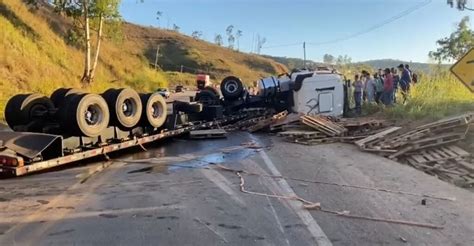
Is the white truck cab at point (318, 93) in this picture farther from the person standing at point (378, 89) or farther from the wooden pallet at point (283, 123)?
the person standing at point (378, 89)

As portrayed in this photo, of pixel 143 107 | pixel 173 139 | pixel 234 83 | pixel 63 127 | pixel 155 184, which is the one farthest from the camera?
pixel 234 83

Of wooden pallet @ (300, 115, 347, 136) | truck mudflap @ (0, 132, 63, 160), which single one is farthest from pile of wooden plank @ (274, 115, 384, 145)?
truck mudflap @ (0, 132, 63, 160)

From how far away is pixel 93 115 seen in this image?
33.8ft

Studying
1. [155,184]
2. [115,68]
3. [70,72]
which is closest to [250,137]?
[155,184]

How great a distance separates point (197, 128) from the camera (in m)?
14.7

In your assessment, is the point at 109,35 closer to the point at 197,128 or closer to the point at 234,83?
the point at 234,83

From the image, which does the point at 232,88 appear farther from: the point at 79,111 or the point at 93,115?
the point at 79,111

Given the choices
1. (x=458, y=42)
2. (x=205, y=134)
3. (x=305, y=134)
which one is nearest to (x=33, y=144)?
(x=205, y=134)

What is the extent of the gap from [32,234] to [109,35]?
3209cm

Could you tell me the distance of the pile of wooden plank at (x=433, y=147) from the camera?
973 cm

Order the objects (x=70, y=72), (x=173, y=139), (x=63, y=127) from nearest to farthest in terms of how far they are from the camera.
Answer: (x=63, y=127)
(x=173, y=139)
(x=70, y=72)

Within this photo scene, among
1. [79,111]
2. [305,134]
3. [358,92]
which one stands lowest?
[305,134]

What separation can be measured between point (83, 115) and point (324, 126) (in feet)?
23.8

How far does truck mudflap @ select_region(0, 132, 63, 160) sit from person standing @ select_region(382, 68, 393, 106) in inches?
532
